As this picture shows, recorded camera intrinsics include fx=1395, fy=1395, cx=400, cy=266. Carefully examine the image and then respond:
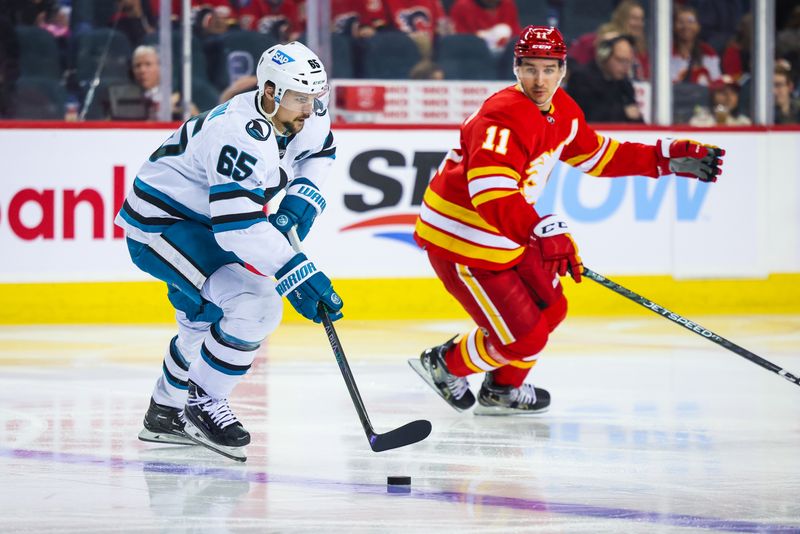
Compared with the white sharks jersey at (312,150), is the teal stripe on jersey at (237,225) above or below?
below

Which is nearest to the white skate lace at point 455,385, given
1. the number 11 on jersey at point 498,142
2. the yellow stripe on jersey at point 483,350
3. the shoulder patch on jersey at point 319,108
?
the yellow stripe on jersey at point 483,350

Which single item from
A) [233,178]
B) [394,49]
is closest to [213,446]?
[233,178]

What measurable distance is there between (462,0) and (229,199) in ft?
13.6

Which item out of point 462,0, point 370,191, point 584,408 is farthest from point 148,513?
point 462,0

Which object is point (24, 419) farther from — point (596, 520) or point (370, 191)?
point (370, 191)

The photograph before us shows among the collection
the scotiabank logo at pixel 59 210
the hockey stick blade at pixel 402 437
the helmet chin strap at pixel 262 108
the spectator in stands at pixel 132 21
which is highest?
the spectator in stands at pixel 132 21

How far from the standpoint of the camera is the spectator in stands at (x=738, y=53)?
735 cm

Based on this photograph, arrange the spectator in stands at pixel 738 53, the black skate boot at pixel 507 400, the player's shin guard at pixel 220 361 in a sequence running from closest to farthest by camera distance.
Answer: the player's shin guard at pixel 220 361 < the black skate boot at pixel 507 400 < the spectator in stands at pixel 738 53

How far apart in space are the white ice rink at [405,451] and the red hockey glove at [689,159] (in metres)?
0.76

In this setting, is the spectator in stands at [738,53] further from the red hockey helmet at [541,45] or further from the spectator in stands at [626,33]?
the red hockey helmet at [541,45]

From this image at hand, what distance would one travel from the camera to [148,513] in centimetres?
302

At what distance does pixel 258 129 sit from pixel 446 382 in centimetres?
132

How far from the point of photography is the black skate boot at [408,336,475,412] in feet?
14.3

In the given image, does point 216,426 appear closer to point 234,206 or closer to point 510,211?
point 234,206
